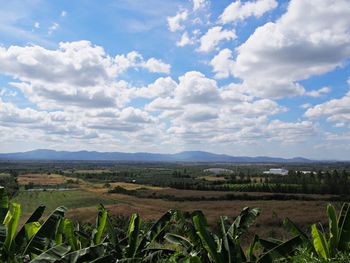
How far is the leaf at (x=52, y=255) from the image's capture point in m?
5.88

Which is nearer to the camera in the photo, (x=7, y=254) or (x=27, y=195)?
(x=7, y=254)

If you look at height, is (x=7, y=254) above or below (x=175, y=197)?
above

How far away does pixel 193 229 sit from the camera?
26.6 feet

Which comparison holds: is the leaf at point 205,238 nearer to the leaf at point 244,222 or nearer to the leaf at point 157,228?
the leaf at point 244,222

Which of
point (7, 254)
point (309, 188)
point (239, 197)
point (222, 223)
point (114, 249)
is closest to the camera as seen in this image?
point (7, 254)

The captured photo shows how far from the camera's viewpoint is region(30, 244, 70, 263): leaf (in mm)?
5879

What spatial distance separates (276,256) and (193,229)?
1702 mm

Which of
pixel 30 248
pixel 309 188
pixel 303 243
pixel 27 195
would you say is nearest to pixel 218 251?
pixel 303 243

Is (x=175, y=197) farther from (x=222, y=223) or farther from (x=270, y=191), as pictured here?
(x=222, y=223)

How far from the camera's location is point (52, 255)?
19.6 ft

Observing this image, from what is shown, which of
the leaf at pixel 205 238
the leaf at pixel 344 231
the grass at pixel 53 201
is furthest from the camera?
the grass at pixel 53 201

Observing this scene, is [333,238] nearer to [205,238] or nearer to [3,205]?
[205,238]

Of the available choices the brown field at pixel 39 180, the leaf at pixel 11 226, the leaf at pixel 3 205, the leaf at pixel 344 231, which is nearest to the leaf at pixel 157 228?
the leaf at pixel 11 226

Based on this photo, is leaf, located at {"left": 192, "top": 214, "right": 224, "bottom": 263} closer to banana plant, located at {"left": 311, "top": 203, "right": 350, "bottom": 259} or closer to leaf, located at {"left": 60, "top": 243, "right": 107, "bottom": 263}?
leaf, located at {"left": 60, "top": 243, "right": 107, "bottom": 263}
